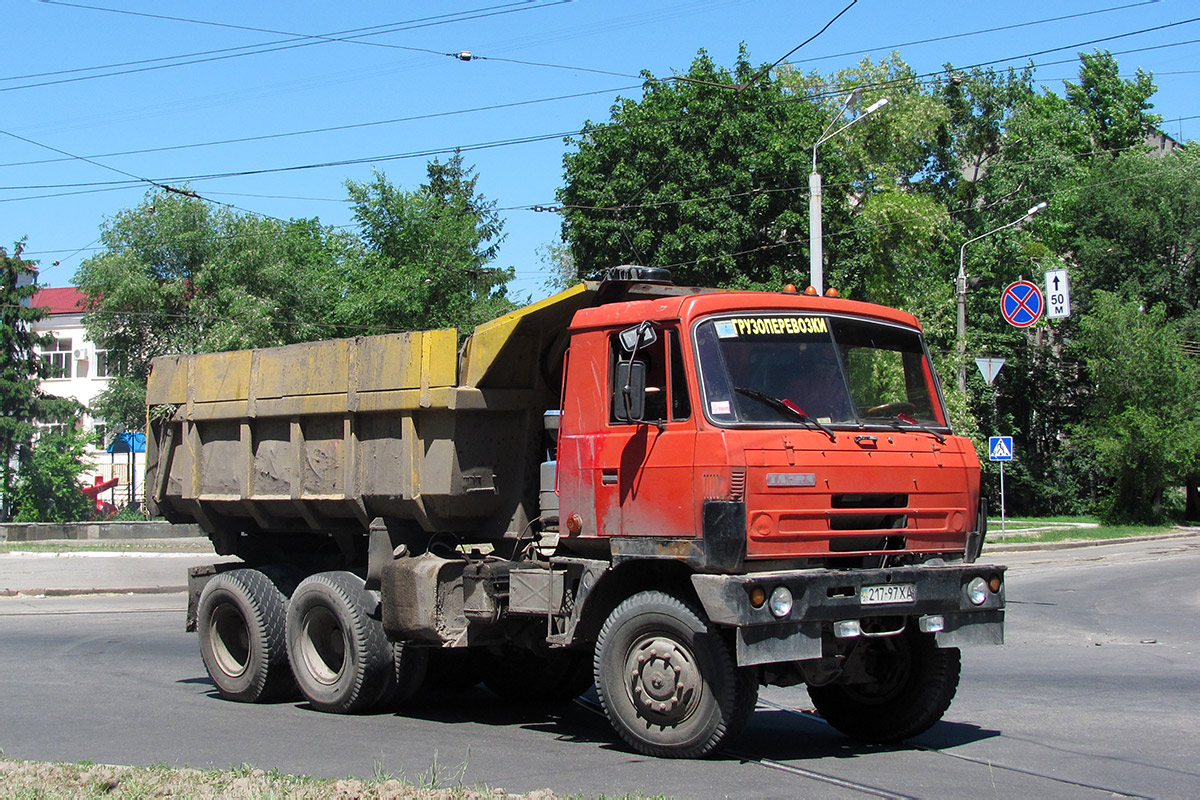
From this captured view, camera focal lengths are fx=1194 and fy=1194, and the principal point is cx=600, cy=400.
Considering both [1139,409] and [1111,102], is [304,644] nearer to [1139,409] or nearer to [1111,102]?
[1139,409]

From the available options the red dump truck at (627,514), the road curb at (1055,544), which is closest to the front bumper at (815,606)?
the red dump truck at (627,514)

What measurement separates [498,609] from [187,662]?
5049mm

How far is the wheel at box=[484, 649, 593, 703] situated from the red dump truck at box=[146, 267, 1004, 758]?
21 millimetres

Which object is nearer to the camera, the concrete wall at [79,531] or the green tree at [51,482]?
the concrete wall at [79,531]

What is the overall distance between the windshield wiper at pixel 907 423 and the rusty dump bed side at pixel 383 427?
2069mm

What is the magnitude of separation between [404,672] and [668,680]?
2787 millimetres

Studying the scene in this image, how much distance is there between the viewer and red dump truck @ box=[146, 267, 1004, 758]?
6.53 metres

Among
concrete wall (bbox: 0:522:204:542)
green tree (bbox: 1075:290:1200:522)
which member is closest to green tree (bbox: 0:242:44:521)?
concrete wall (bbox: 0:522:204:542)

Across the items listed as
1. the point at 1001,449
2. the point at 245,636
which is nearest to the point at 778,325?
the point at 245,636

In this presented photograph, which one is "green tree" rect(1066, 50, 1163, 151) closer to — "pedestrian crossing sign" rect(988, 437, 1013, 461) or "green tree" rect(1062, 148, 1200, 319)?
"green tree" rect(1062, 148, 1200, 319)

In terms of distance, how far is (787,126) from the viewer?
118 ft

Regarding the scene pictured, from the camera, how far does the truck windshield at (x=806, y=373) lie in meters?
6.77

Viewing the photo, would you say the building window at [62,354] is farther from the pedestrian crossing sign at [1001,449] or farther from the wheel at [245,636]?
the wheel at [245,636]

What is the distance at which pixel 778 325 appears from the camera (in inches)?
279
